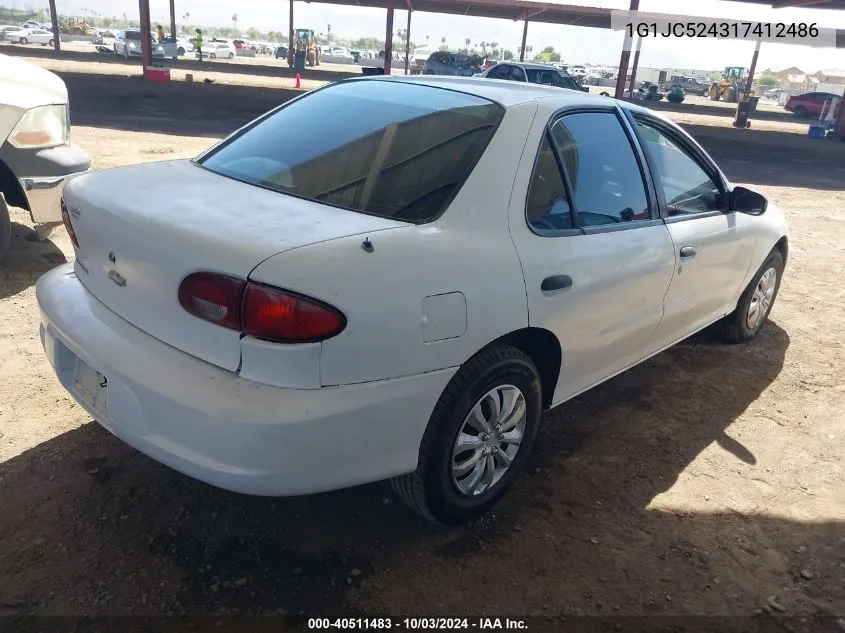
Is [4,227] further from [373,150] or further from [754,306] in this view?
[754,306]

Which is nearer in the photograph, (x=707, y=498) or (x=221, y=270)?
(x=221, y=270)

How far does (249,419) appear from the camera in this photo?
6.40ft

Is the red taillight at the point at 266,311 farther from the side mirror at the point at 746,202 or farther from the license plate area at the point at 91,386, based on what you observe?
the side mirror at the point at 746,202

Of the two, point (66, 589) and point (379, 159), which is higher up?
point (379, 159)

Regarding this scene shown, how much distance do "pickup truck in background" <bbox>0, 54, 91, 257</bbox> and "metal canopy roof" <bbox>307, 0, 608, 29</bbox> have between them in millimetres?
25706

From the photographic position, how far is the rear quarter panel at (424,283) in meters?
1.99

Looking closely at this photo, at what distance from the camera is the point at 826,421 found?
383 cm

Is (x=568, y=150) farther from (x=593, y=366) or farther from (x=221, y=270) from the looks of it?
(x=221, y=270)

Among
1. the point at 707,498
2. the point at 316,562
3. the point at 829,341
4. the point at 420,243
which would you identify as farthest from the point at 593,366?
the point at 829,341

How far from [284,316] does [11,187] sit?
3.82 meters

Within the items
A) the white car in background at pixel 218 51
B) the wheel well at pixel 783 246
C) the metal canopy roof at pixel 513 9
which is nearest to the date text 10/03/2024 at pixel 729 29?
the metal canopy roof at pixel 513 9

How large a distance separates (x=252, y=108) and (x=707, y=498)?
59.7 feet

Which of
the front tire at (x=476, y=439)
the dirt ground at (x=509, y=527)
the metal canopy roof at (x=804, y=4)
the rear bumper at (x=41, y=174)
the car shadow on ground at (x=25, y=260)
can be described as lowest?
the dirt ground at (x=509, y=527)

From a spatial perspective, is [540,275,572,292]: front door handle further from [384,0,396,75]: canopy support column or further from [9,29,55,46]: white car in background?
[9,29,55,46]: white car in background
